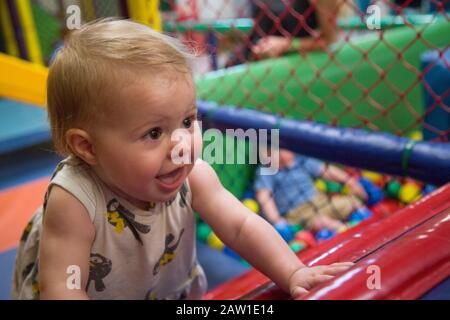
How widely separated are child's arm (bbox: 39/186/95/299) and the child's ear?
0.16ft

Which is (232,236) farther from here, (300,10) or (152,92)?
(300,10)

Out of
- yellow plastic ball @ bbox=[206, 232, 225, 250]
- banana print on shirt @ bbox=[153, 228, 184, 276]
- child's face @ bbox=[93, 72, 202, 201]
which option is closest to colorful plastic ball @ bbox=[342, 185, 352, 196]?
yellow plastic ball @ bbox=[206, 232, 225, 250]

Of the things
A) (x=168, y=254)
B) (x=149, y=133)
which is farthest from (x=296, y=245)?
(x=149, y=133)

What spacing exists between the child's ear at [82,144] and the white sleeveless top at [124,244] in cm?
4

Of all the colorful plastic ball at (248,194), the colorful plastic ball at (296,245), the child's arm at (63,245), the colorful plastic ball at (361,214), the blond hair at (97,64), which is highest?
the blond hair at (97,64)

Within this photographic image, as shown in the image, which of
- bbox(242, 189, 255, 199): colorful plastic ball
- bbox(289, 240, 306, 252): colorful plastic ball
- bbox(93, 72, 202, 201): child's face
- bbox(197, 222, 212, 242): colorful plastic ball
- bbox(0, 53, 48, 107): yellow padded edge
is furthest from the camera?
bbox(242, 189, 255, 199): colorful plastic ball

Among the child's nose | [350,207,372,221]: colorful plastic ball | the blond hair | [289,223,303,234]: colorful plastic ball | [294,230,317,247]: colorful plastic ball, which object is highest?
the blond hair

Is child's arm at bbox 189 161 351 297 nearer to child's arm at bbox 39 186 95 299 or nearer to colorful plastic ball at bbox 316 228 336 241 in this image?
child's arm at bbox 39 186 95 299

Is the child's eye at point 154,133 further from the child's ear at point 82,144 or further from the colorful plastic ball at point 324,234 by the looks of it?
the colorful plastic ball at point 324,234

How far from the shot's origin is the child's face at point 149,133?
47 centimetres

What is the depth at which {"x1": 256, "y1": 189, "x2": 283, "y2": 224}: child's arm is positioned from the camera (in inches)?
61.6

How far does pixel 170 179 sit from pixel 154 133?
6 centimetres

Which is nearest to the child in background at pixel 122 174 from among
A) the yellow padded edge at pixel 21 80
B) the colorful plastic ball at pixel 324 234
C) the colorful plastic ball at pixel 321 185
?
the yellow padded edge at pixel 21 80
